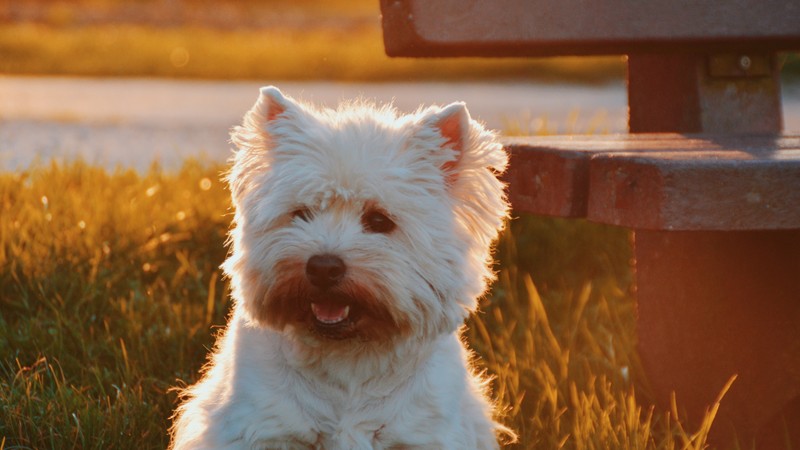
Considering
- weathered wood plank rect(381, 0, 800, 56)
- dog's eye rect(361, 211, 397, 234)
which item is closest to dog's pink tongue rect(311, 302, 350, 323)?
dog's eye rect(361, 211, 397, 234)

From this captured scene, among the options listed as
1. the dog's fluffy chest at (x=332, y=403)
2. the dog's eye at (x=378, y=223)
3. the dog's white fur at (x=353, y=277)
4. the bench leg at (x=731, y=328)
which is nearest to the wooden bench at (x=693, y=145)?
the bench leg at (x=731, y=328)

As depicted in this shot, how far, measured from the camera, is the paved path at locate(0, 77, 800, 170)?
381 inches

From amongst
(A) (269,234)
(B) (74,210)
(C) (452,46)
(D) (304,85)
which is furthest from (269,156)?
(D) (304,85)

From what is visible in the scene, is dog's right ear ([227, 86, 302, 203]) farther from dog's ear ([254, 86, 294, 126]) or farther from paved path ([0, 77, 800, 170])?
paved path ([0, 77, 800, 170])

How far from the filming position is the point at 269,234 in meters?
3.20

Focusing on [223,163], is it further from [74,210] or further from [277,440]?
[277,440]

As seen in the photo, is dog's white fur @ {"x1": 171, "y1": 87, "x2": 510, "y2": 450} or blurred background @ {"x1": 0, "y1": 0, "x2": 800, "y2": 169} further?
blurred background @ {"x1": 0, "y1": 0, "x2": 800, "y2": 169}

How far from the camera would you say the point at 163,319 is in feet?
15.6

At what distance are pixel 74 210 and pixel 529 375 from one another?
7.94 feet

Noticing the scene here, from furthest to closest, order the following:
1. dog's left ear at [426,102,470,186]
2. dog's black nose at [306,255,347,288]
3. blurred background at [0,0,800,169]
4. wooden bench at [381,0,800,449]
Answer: blurred background at [0,0,800,169] < wooden bench at [381,0,800,449] < dog's left ear at [426,102,470,186] < dog's black nose at [306,255,347,288]

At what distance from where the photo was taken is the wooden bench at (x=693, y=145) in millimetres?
3947

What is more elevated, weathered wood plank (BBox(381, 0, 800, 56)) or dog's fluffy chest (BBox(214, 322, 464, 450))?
weathered wood plank (BBox(381, 0, 800, 56))

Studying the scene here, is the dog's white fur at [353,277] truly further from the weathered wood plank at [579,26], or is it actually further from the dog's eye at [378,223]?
the weathered wood plank at [579,26]

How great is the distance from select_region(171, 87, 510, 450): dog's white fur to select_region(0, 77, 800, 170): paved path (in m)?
3.55
